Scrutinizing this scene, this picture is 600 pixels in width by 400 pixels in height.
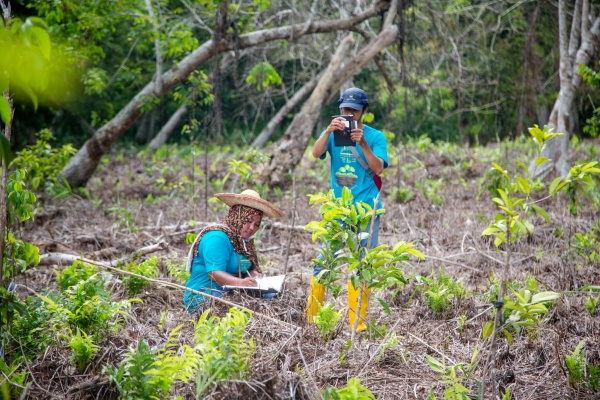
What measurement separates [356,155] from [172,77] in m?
5.75

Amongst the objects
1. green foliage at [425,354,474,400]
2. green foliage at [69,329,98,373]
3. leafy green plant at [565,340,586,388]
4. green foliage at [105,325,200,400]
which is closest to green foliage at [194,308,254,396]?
green foliage at [105,325,200,400]

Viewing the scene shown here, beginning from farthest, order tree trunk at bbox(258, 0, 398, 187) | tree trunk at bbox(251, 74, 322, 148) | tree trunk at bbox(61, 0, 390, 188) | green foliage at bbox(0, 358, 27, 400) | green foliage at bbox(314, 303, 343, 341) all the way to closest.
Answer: tree trunk at bbox(251, 74, 322, 148) → tree trunk at bbox(61, 0, 390, 188) → tree trunk at bbox(258, 0, 398, 187) → green foliage at bbox(314, 303, 343, 341) → green foliage at bbox(0, 358, 27, 400)

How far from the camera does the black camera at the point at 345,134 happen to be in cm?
402

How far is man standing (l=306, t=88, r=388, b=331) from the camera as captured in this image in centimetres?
403

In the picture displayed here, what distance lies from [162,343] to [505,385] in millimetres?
1965

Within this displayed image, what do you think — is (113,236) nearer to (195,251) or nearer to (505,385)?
(195,251)

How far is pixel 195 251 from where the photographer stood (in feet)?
13.3

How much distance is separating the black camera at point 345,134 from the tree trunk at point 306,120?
4.61 metres

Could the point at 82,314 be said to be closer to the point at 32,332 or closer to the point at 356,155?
the point at 32,332

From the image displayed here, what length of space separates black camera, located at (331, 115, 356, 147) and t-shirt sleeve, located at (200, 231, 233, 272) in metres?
1.04

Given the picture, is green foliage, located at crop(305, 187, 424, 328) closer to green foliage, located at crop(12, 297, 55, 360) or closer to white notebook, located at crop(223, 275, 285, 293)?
white notebook, located at crop(223, 275, 285, 293)

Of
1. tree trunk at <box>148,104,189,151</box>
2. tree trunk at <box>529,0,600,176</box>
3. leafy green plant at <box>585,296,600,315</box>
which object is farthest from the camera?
tree trunk at <box>148,104,189,151</box>

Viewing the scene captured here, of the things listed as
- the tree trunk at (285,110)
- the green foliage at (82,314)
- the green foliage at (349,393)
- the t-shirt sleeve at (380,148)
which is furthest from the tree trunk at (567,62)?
the tree trunk at (285,110)

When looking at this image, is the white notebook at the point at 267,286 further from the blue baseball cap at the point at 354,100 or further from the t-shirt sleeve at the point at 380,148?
the blue baseball cap at the point at 354,100
